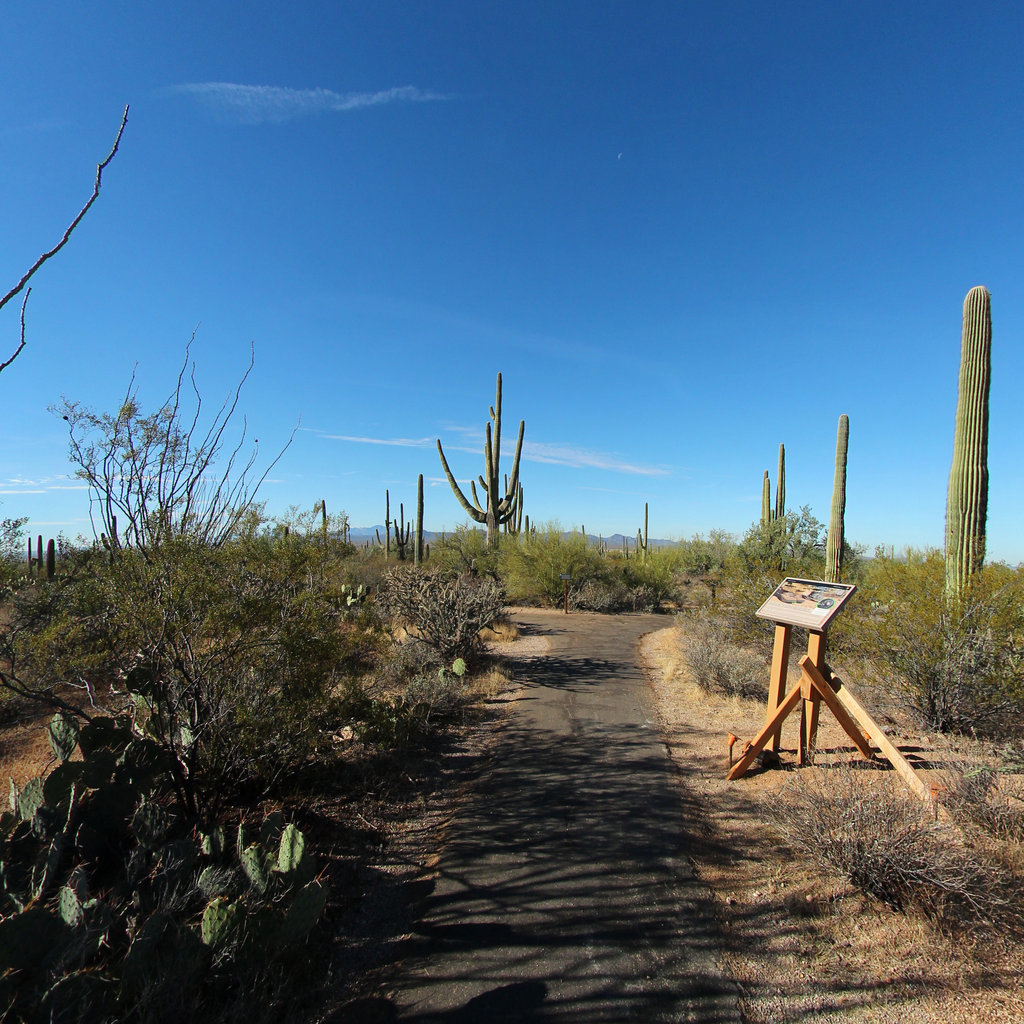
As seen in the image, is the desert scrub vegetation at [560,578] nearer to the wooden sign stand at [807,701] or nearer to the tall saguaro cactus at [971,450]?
the tall saguaro cactus at [971,450]

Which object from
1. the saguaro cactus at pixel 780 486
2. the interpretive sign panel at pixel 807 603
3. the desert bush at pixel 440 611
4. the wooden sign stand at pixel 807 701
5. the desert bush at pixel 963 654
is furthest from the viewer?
the saguaro cactus at pixel 780 486

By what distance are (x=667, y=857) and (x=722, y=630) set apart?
741cm

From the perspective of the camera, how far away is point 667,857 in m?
4.15

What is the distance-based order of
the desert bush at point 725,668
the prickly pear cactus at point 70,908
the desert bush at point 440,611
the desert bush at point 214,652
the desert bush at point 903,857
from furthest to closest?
the desert bush at point 440,611
the desert bush at point 725,668
the desert bush at point 214,652
the desert bush at point 903,857
the prickly pear cactus at point 70,908

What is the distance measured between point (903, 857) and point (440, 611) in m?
7.50

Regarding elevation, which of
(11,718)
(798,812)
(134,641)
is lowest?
(11,718)

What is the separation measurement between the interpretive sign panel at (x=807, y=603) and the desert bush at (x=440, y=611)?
5.59 m

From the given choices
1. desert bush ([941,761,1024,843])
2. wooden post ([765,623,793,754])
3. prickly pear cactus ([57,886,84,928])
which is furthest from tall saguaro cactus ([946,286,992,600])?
prickly pear cactus ([57,886,84,928])

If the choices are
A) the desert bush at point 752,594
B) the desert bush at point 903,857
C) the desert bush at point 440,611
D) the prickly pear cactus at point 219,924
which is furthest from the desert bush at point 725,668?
the prickly pear cactus at point 219,924

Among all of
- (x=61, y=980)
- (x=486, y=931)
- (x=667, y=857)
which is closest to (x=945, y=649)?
(x=667, y=857)

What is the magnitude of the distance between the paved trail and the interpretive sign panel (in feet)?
6.34

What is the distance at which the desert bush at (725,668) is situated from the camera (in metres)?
8.71

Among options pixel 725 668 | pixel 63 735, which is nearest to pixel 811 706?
pixel 725 668

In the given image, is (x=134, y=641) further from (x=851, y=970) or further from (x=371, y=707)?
(x=851, y=970)
